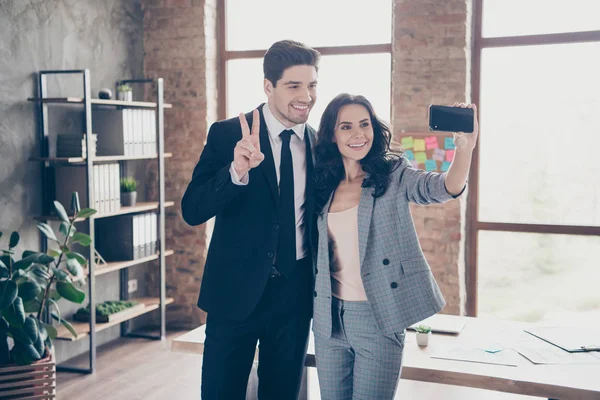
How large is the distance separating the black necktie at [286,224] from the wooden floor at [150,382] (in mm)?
1505

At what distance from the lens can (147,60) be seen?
5.06 metres

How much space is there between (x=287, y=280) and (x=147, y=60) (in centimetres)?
349

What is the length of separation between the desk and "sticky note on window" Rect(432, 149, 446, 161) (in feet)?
6.72

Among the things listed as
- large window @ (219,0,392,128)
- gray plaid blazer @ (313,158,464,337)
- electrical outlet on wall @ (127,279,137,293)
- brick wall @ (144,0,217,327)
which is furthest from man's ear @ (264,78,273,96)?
electrical outlet on wall @ (127,279,137,293)

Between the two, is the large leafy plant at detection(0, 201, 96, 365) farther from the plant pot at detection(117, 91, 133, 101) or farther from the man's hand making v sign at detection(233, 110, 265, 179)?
the man's hand making v sign at detection(233, 110, 265, 179)

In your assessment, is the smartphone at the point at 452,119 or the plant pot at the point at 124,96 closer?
the smartphone at the point at 452,119

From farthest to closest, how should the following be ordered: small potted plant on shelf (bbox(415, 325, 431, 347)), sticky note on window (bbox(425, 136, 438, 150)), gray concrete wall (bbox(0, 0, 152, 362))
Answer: sticky note on window (bbox(425, 136, 438, 150))
gray concrete wall (bbox(0, 0, 152, 362))
small potted plant on shelf (bbox(415, 325, 431, 347))

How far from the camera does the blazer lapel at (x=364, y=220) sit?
2.00 metres

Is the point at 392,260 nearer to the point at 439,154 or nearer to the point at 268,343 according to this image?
the point at 268,343

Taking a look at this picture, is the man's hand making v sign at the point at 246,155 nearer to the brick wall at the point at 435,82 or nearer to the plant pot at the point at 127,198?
the brick wall at the point at 435,82

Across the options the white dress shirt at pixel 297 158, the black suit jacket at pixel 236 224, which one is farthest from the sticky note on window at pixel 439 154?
the black suit jacket at pixel 236 224

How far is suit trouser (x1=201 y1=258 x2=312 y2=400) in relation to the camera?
205cm

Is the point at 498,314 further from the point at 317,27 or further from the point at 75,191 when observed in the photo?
the point at 75,191

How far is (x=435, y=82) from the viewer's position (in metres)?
4.27
